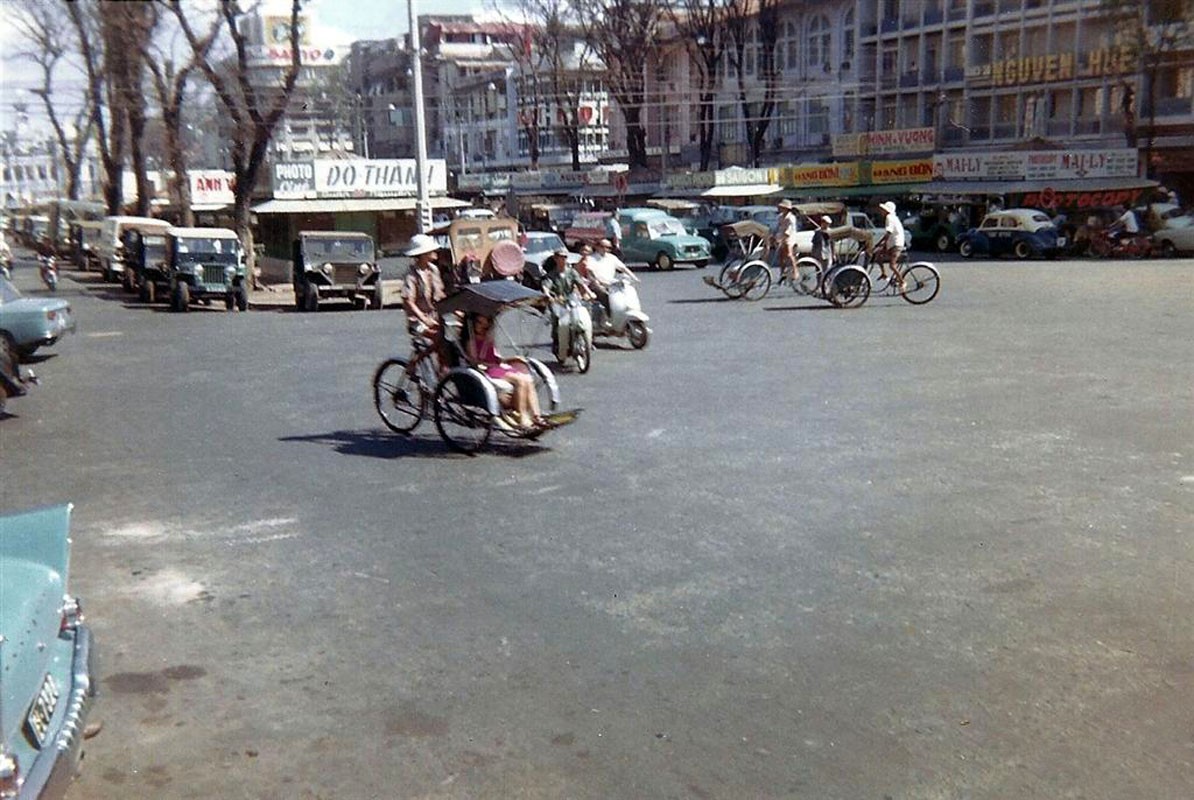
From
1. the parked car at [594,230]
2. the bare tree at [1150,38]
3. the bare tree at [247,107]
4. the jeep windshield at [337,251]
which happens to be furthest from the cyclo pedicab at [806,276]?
the bare tree at [1150,38]

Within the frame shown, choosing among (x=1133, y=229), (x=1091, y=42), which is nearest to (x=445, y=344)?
(x=1133, y=229)

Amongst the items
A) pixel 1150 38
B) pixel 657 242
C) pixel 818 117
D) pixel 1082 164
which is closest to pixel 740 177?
pixel 1082 164

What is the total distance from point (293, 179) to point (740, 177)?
2050cm

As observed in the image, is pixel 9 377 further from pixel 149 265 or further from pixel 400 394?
pixel 149 265

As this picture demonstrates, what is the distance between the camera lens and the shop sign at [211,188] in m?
48.1

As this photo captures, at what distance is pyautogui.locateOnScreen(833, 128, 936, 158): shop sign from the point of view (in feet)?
165

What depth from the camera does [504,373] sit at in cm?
932

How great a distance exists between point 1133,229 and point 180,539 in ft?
110

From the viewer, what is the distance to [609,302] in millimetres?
15953

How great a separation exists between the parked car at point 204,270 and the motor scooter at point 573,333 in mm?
14263

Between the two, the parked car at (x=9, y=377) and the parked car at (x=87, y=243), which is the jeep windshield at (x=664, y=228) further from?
the parked car at (x=9, y=377)

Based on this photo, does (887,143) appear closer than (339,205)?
No

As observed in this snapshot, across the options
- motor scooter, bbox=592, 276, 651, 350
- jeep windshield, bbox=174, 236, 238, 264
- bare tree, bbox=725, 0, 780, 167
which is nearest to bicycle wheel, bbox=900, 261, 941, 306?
motor scooter, bbox=592, 276, 651, 350

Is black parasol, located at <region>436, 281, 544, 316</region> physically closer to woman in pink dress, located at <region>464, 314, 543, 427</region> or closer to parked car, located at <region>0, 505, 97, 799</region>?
woman in pink dress, located at <region>464, 314, 543, 427</region>
